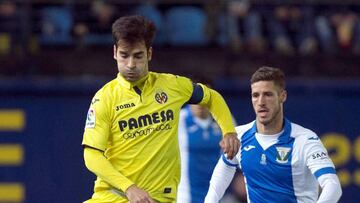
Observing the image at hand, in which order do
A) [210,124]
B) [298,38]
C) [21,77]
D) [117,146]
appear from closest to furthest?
[117,146] < [210,124] < [21,77] < [298,38]

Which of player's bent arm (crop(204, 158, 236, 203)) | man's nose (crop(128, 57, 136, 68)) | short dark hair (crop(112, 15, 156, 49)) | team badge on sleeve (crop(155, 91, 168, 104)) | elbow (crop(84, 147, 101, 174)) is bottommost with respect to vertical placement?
player's bent arm (crop(204, 158, 236, 203))

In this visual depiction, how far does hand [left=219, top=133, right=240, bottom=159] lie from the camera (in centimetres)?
765

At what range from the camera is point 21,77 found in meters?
13.4

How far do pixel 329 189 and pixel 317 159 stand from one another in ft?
1.11

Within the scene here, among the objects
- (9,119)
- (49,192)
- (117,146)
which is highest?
(117,146)

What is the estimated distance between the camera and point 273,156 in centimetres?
830

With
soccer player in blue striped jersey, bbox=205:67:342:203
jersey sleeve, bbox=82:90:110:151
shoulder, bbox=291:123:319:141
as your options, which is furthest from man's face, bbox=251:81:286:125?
jersey sleeve, bbox=82:90:110:151

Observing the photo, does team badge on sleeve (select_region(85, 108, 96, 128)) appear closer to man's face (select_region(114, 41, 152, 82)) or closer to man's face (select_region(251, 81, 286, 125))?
man's face (select_region(114, 41, 152, 82))

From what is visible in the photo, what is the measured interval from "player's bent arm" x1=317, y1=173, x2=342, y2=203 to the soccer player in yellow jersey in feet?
2.12

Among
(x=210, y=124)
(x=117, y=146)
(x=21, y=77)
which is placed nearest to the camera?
(x=117, y=146)

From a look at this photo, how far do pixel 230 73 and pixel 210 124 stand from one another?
10.0 ft

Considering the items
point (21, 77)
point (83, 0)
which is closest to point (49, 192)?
point (21, 77)

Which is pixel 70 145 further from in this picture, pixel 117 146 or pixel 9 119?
pixel 117 146

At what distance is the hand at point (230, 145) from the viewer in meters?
7.65
